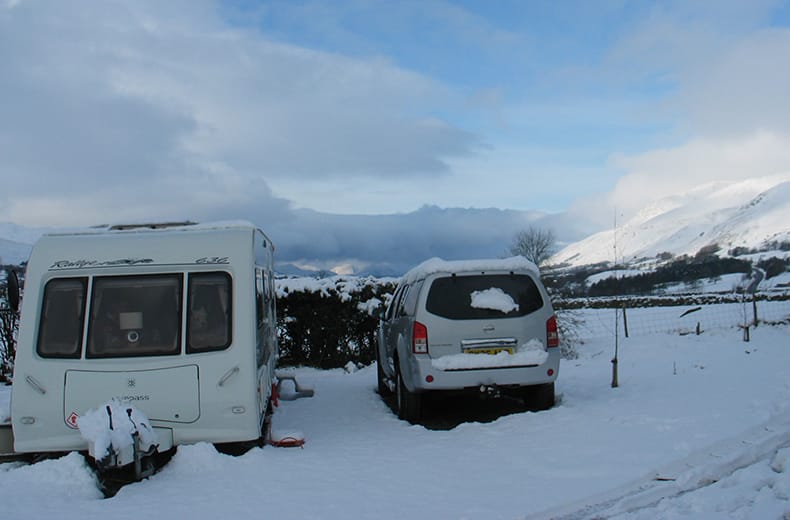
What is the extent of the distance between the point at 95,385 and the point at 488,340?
14.6ft

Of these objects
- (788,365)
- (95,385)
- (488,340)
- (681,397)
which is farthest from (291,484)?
(788,365)

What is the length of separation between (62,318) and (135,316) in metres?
0.70

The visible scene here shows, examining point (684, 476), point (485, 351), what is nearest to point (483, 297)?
point (485, 351)

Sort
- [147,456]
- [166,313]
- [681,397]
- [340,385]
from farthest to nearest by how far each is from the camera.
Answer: [340,385] < [681,397] < [166,313] < [147,456]

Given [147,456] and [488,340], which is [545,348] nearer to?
[488,340]

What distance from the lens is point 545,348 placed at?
904 centimetres

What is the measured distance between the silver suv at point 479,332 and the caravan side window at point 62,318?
380cm

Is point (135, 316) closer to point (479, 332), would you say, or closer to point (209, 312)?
point (209, 312)

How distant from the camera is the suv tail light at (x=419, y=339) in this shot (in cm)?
889

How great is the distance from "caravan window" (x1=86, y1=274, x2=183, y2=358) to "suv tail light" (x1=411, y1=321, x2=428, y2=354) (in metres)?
2.90

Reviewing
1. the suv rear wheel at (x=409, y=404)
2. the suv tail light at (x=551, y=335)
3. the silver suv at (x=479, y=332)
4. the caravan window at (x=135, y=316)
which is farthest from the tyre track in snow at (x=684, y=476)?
the caravan window at (x=135, y=316)

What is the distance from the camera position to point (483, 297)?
9.08m

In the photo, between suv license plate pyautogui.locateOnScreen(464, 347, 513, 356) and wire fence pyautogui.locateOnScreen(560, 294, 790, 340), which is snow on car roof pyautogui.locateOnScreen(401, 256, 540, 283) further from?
wire fence pyautogui.locateOnScreen(560, 294, 790, 340)

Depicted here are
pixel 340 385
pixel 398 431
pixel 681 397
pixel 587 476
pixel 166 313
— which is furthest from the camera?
pixel 340 385
